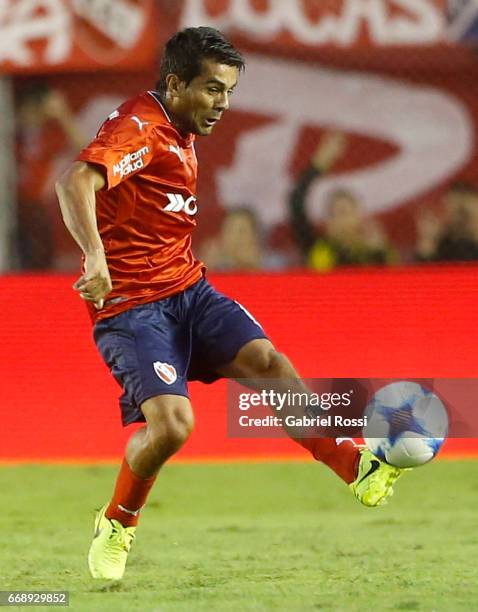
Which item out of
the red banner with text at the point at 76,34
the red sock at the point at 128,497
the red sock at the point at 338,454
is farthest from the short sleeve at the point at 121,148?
the red banner with text at the point at 76,34

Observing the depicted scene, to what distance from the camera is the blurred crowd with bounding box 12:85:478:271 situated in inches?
426

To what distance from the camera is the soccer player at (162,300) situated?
222 inches

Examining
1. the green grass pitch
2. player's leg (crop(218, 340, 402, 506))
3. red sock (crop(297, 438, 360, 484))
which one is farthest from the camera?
red sock (crop(297, 438, 360, 484))

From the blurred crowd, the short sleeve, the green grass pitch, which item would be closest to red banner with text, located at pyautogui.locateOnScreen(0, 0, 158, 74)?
the blurred crowd

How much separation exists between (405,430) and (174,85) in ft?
5.30

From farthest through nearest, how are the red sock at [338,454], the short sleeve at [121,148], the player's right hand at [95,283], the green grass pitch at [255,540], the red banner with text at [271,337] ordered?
1. the red banner with text at [271,337]
2. the red sock at [338,454]
3. the short sleeve at [121,148]
4. the green grass pitch at [255,540]
5. the player's right hand at [95,283]

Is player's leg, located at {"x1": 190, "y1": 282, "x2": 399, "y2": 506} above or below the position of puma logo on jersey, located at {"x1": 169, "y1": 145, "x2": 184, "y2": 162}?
below

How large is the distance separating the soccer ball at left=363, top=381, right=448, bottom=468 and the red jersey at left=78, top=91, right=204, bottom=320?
97cm

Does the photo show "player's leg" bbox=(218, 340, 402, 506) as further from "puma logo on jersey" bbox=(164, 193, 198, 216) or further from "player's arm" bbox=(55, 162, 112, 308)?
"player's arm" bbox=(55, 162, 112, 308)

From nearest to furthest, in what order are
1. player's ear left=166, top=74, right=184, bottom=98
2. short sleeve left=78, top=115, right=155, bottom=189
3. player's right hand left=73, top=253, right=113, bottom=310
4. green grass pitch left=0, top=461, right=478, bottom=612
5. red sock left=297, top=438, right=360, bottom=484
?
player's right hand left=73, top=253, right=113, bottom=310 < green grass pitch left=0, top=461, right=478, bottom=612 < short sleeve left=78, top=115, right=155, bottom=189 < red sock left=297, top=438, right=360, bottom=484 < player's ear left=166, top=74, right=184, bottom=98

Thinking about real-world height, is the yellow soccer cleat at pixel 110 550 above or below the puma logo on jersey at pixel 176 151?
below

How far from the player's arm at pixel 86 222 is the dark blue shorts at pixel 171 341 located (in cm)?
53

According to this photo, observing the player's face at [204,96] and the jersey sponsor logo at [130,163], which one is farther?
the player's face at [204,96]

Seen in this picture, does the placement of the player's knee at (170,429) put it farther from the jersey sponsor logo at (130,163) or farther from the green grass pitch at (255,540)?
the jersey sponsor logo at (130,163)
